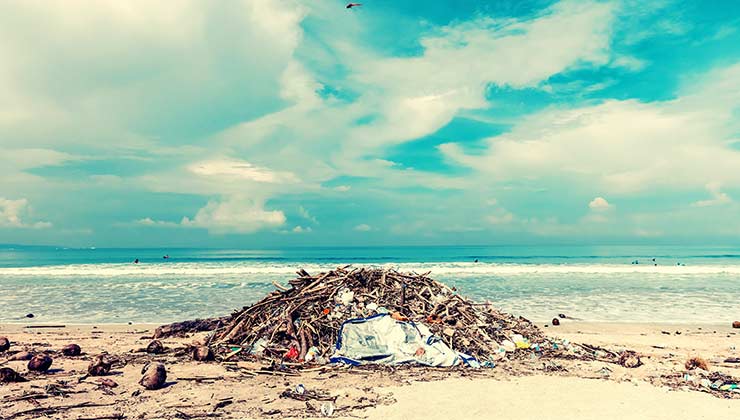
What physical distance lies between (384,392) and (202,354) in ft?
12.8

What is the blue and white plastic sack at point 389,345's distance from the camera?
25.7ft

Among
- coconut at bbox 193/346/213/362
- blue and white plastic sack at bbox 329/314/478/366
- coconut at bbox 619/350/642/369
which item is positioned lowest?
coconut at bbox 619/350/642/369

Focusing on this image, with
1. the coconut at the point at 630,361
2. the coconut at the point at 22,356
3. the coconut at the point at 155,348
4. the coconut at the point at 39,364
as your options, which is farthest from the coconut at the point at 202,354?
the coconut at the point at 630,361

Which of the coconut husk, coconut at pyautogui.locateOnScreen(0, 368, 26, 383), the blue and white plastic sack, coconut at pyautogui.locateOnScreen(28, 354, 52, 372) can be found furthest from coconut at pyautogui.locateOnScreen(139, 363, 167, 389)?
the coconut husk

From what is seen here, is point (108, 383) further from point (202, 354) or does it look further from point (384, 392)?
point (384, 392)

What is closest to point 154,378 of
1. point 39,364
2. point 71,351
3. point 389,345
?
point 39,364

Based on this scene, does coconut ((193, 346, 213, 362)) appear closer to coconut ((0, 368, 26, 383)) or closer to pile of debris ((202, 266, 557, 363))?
pile of debris ((202, 266, 557, 363))

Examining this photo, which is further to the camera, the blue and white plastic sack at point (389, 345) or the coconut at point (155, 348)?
the coconut at point (155, 348)

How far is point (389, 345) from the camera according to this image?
26.7 ft

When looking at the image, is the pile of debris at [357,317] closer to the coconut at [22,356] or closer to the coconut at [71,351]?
the coconut at [71,351]

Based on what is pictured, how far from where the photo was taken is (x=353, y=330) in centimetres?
840

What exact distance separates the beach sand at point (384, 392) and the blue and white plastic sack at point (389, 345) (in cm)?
29

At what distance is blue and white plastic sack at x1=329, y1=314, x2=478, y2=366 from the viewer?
7.84m

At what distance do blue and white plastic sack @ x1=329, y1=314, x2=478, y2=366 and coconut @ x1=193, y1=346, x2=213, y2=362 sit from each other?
2.44m
